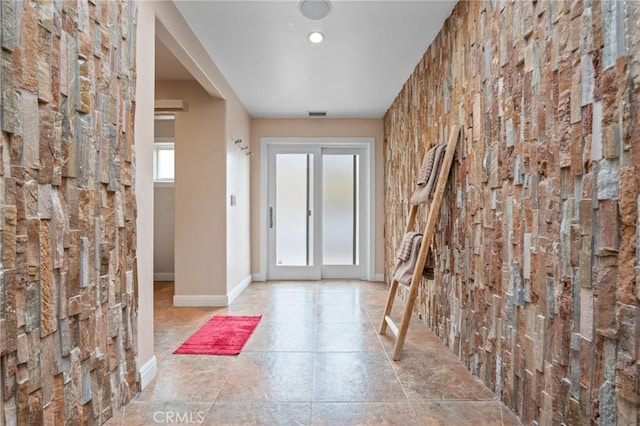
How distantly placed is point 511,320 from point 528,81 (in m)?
1.00

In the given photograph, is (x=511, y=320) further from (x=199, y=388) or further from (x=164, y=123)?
(x=164, y=123)

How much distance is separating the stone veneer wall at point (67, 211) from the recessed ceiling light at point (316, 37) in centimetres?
124

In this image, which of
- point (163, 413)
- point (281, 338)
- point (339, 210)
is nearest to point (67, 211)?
point (163, 413)

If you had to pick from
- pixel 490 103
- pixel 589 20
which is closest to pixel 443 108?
pixel 490 103

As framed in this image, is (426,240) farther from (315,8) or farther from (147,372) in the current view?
(147,372)

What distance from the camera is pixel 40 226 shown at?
112 cm

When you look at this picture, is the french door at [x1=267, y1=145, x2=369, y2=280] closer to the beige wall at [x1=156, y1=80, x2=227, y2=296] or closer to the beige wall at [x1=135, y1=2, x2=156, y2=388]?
the beige wall at [x1=156, y1=80, x2=227, y2=296]

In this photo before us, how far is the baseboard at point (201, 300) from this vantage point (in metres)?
3.43

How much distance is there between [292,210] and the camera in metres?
4.84

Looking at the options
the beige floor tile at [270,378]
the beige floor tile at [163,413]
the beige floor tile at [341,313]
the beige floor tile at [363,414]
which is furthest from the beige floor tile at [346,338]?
the beige floor tile at [163,413]

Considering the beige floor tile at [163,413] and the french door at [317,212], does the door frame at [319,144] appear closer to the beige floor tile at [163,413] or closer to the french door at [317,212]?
the french door at [317,212]

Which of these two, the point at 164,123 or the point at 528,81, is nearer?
the point at 528,81

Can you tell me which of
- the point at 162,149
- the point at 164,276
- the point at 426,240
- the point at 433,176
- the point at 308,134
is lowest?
the point at 164,276

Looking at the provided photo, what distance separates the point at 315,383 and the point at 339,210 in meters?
3.21
